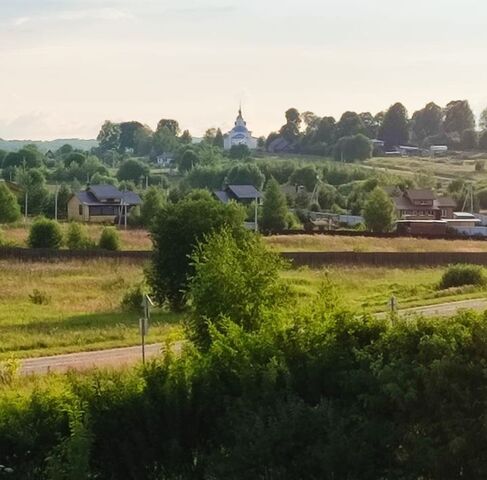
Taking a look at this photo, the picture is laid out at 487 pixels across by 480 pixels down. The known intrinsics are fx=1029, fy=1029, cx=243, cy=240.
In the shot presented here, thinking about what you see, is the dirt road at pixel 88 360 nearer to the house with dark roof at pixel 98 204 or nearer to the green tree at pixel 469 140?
the house with dark roof at pixel 98 204

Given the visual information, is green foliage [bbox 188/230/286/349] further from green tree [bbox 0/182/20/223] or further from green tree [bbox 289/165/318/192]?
green tree [bbox 289/165/318/192]

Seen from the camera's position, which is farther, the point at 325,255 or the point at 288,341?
the point at 325,255

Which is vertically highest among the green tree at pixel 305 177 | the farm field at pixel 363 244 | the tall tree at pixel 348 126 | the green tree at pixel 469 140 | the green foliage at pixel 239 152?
the tall tree at pixel 348 126

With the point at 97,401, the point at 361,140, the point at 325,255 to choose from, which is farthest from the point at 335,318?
the point at 361,140

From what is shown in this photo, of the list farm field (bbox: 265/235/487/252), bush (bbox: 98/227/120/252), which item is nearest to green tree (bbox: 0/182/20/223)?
bush (bbox: 98/227/120/252)

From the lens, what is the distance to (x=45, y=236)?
52562 millimetres

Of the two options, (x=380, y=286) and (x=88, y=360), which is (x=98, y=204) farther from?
(x=88, y=360)

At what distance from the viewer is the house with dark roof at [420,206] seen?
86.1m

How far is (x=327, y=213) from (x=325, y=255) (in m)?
43.1

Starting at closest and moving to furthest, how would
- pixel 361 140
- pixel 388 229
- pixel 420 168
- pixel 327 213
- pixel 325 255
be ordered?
pixel 325 255
pixel 388 229
pixel 327 213
pixel 420 168
pixel 361 140

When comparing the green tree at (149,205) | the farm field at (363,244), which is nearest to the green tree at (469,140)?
the green tree at (149,205)

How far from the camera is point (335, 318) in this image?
15.1 metres

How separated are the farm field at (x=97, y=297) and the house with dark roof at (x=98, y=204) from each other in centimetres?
4313

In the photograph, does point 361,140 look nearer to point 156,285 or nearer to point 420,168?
point 420,168
